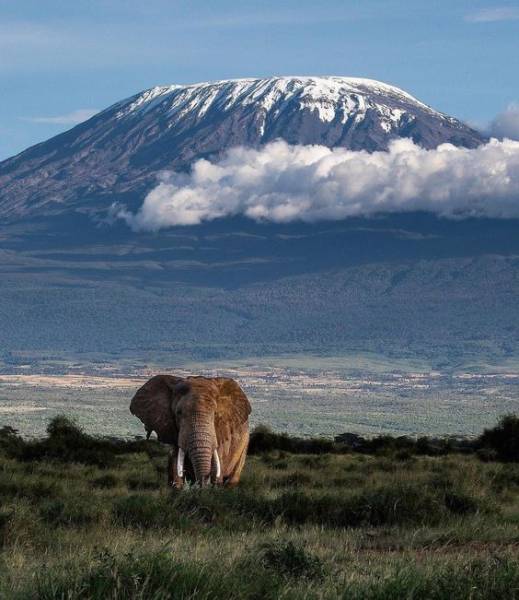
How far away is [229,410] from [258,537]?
24.0ft

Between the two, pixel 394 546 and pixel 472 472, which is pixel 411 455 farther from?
pixel 394 546

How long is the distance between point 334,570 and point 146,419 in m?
10.1

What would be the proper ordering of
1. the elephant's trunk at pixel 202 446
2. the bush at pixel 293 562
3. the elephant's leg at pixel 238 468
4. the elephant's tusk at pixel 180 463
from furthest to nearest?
the elephant's leg at pixel 238 468 → the elephant's tusk at pixel 180 463 → the elephant's trunk at pixel 202 446 → the bush at pixel 293 562

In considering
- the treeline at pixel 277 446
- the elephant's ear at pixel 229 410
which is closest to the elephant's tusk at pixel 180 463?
the elephant's ear at pixel 229 410

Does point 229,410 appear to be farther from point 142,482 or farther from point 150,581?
point 150,581

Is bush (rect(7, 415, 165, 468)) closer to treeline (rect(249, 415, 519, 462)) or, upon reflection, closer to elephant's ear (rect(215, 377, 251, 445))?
treeline (rect(249, 415, 519, 462))

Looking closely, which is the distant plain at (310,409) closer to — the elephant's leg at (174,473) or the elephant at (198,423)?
the elephant at (198,423)

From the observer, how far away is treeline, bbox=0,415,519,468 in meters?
32.2

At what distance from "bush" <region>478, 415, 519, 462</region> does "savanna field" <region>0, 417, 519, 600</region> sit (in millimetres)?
10768

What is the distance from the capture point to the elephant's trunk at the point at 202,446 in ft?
60.9

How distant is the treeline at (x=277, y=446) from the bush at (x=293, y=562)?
64.6 feet

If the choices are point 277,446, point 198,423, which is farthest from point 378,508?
point 277,446

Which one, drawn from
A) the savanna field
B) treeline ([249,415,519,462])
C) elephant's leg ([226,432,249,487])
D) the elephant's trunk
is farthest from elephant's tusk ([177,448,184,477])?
treeline ([249,415,519,462])

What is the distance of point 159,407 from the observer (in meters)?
20.7
